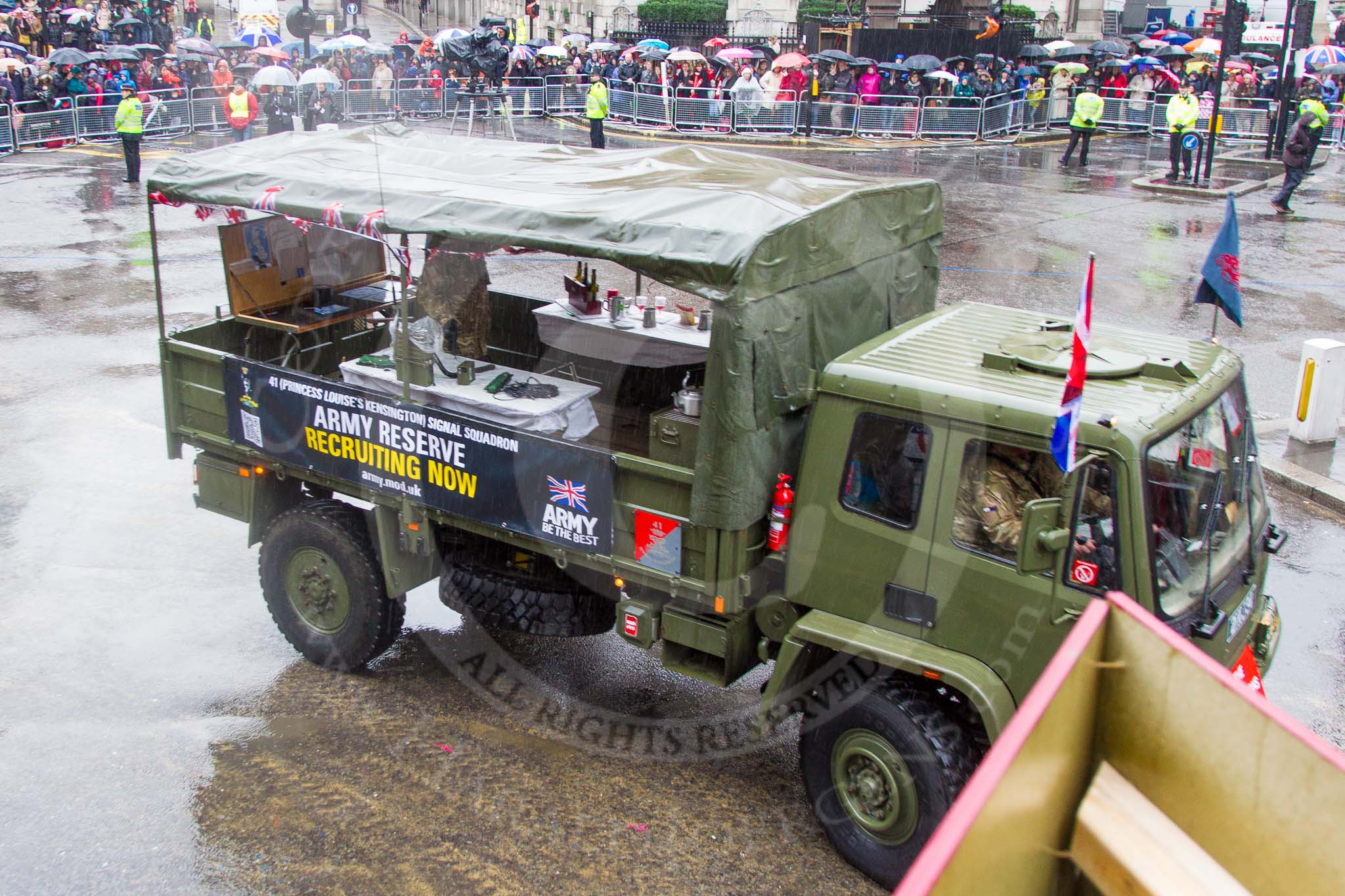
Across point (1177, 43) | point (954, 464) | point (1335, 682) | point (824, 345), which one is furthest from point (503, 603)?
point (1177, 43)

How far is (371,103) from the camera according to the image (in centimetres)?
3212

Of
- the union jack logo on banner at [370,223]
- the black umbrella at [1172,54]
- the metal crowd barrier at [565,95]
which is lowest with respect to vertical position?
the union jack logo on banner at [370,223]

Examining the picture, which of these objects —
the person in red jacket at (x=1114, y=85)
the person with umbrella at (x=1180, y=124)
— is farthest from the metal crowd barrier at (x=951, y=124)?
the person with umbrella at (x=1180, y=124)

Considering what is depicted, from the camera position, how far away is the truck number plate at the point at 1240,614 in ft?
16.1

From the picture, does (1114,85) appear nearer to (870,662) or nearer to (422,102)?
(422,102)

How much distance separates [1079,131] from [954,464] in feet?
80.2

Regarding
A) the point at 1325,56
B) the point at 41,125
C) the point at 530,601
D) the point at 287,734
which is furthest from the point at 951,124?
the point at 287,734

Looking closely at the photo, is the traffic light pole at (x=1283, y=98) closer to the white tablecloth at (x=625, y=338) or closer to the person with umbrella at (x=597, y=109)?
the person with umbrella at (x=597, y=109)

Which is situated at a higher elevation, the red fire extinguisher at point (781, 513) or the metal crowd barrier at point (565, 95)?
the metal crowd barrier at point (565, 95)

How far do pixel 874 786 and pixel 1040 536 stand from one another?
148cm

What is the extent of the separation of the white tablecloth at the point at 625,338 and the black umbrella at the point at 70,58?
24683 millimetres

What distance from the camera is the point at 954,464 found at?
483 centimetres

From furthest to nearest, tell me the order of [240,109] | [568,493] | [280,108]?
[280,108], [240,109], [568,493]

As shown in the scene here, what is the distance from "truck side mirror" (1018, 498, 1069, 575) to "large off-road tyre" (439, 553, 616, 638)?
2461mm
